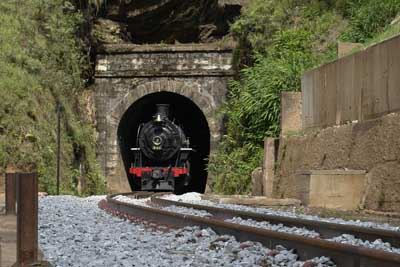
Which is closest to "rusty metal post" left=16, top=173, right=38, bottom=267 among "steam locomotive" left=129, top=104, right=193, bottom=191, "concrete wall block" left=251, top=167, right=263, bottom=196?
"concrete wall block" left=251, top=167, right=263, bottom=196

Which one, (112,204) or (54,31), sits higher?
(54,31)

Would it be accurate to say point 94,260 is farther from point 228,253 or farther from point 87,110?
point 87,110

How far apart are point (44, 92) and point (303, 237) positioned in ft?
47.2

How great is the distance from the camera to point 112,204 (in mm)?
10898

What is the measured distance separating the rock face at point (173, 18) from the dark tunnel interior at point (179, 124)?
2313 millimetres

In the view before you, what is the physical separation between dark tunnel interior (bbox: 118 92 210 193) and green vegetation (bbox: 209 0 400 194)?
410 centimetres

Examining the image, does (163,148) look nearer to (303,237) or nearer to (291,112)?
(291,112)

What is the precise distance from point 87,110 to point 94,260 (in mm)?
17849

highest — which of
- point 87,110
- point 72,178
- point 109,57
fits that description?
point 109,57

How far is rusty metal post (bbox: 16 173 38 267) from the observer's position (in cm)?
417

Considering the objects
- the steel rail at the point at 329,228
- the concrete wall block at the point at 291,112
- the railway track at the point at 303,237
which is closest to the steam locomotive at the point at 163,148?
the concrete wall block at the point at 291,112

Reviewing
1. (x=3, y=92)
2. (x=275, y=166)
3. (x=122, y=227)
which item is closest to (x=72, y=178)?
(x=3, y=92)

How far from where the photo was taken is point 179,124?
24.9 meters

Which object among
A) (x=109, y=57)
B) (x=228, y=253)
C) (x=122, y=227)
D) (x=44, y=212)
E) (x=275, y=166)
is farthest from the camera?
(x=109, y=57)
